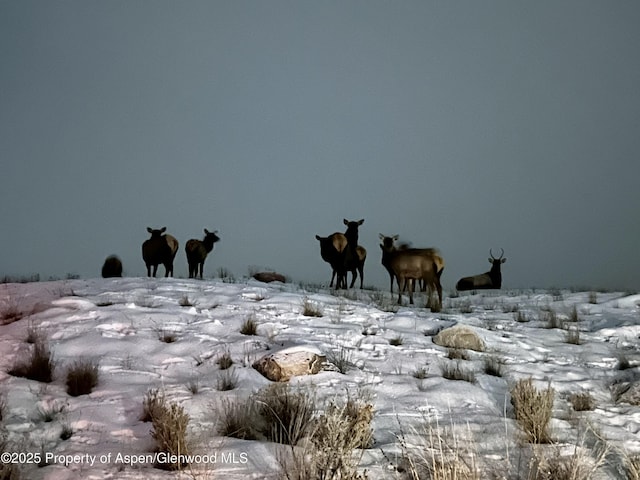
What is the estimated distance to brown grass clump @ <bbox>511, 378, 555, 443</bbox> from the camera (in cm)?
411

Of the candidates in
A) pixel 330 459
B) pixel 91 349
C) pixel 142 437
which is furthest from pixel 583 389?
pixel 91 349

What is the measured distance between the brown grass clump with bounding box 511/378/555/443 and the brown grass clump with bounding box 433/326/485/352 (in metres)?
2.63

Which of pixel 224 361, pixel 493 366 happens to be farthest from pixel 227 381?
pixel 493 366

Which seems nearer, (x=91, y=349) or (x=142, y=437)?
(x=142, y=437)

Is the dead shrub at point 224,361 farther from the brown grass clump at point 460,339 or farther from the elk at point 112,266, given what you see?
the elk at point 112,266

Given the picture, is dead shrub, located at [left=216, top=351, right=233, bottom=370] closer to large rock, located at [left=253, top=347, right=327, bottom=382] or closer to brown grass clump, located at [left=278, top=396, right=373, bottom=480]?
large rock, located at [left=253, top=347, right=327, bottom=382]

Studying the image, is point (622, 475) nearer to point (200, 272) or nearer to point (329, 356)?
point (329, 356)

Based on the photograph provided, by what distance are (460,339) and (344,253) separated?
1175 cm

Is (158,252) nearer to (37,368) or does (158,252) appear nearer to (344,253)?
(344,253)

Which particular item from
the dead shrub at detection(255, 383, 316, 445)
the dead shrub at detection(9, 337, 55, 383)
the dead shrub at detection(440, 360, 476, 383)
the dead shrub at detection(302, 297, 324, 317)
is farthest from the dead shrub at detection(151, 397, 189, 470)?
the dead shrub at detection(302, 297, 324, 317)

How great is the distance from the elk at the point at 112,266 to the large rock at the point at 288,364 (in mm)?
14236

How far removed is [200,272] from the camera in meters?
20.5

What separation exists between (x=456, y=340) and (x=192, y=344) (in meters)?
3.79

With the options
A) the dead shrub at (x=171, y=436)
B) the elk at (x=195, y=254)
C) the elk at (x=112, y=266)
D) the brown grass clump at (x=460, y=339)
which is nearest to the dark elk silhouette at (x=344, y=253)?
the elk at (x=195, y=254)
